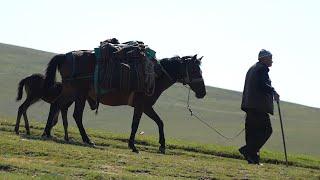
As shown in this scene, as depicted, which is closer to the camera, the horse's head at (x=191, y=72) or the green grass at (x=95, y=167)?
the green grass at (x=95, y=167)

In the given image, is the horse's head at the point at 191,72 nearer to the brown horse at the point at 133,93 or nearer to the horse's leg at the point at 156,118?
the brown horse at the point at 133,93

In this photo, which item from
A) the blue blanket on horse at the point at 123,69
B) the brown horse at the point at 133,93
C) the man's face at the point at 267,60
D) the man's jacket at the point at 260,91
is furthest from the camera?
the brown horse at the point at 133,93

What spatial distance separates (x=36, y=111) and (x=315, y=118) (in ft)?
103

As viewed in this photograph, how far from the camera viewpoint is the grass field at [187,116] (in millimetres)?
40406

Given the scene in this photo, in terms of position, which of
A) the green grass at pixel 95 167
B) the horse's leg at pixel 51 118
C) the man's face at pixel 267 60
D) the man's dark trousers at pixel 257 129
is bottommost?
the green grass at pixel 95 167

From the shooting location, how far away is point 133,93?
16422 mm

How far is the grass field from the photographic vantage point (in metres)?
40.4

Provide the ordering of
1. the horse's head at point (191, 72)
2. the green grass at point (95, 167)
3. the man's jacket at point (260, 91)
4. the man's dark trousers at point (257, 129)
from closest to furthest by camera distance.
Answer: the green grass at point (95, 167), the man's jacket at point (260, 91), the man's dark trousers at point (257, 129), the horse's head at point (191, 72)

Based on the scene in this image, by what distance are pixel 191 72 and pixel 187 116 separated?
3558 cm

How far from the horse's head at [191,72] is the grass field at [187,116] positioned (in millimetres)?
17242

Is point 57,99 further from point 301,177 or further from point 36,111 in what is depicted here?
point 36,111

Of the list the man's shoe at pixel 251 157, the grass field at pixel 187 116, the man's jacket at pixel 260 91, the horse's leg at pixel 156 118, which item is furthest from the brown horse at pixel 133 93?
the grass field at pixel 187 116

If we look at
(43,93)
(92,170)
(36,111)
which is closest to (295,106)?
(36,111)

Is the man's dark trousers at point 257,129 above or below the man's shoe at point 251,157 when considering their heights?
above
